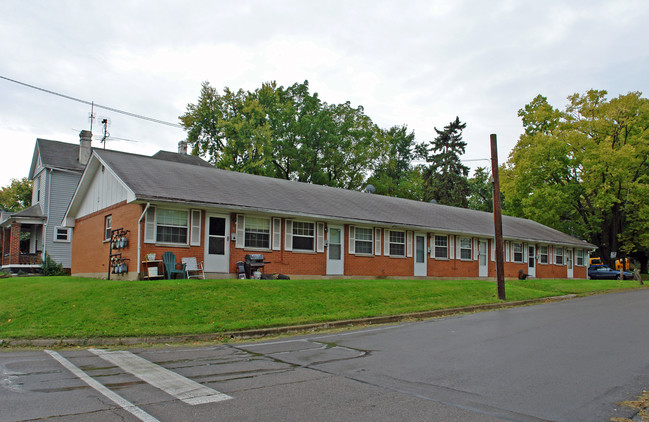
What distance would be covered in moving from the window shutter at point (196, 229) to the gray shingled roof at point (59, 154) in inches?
707

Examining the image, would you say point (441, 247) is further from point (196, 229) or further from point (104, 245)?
point (104, 245)

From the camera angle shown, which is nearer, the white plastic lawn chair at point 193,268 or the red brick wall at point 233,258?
the white plastic lawn chair at point 193,268

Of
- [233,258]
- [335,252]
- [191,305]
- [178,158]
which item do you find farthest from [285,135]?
[191,305]

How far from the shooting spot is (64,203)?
1249 inches

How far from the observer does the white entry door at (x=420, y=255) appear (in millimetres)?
26531

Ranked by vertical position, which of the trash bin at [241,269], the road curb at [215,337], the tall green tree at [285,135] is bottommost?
the road curb at [215,337]

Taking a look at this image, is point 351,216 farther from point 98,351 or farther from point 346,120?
point 346,120

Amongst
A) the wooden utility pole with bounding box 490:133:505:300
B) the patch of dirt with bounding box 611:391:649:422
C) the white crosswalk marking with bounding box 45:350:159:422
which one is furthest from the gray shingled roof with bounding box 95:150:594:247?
the patch of dirt with bounding box 611:391:649:422

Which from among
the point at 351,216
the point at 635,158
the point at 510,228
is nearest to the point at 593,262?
the point at 635,158

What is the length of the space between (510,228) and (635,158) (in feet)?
42.8

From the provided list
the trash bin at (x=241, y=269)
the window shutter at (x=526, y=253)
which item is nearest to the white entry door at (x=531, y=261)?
the window shutter at (x=526, y=253)

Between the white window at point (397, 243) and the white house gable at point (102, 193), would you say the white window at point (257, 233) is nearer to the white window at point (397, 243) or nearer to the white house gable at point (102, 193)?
the white house gable at point (102, 193)

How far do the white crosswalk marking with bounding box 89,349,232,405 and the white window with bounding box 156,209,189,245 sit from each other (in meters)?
8.96

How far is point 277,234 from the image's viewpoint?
20859 mm
